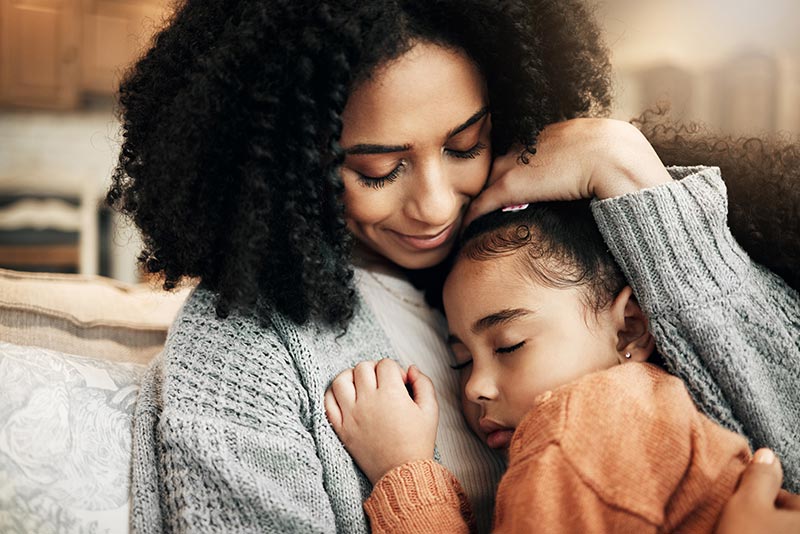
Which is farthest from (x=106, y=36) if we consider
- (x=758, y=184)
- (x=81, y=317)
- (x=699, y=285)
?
(x=699, y=285)

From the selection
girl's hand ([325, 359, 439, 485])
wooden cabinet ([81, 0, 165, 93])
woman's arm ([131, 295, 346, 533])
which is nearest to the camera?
woman's arm ([131, 295, 346, 533])

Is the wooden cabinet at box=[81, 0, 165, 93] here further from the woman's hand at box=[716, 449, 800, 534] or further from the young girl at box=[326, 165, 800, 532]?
the woman's hand at box=[716, 449, 800, 534]

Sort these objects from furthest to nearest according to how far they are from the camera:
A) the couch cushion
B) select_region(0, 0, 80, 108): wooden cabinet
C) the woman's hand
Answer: select_region(0, 0, 80, 108): wooden cabinet < the couch cushion < the woman's hand

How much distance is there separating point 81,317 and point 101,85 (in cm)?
396

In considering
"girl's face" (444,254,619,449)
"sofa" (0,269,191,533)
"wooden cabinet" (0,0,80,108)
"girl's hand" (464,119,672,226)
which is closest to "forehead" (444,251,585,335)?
"girl's face" (444,254,619,449)

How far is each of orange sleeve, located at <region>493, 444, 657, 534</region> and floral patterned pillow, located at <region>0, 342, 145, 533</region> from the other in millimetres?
503

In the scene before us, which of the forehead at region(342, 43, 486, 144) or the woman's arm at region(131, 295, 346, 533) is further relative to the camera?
the forehead at region(342, 43, 486, 144)

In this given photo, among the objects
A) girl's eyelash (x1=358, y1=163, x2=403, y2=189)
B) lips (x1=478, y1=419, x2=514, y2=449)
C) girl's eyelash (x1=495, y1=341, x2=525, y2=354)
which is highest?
girl's eyelash (x1=358, y1=163, x2=403, y2=189)

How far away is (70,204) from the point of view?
4.73m

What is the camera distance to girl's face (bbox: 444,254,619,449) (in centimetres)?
106

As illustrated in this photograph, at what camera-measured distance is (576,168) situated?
1111 mm

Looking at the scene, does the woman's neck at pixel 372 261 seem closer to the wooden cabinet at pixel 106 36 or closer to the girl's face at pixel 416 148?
the girl's face at pixel 416 148

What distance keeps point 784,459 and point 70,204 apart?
4.64 meters

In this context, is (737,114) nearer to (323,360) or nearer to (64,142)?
(323,360)
